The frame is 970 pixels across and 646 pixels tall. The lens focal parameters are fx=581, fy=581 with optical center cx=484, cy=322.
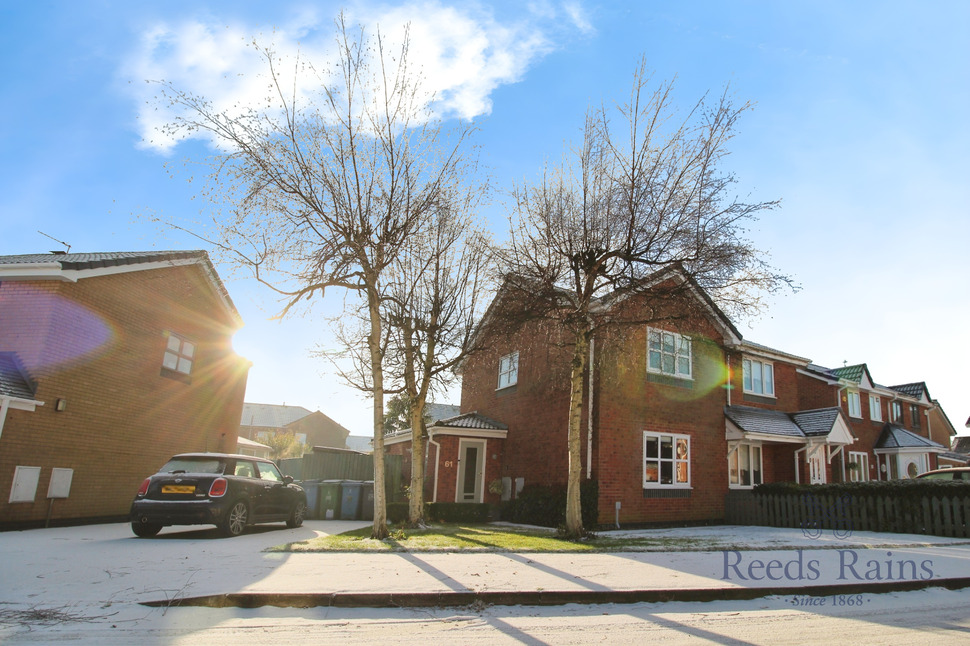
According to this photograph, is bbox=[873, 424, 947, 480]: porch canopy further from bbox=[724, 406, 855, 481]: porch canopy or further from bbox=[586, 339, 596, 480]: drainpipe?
bbox=[586, 339, 596, 480]: drainpipe

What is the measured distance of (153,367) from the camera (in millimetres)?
16500

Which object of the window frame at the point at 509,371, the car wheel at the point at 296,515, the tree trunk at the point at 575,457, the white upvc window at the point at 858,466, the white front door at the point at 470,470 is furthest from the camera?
the white upvc window at the point at 858,466

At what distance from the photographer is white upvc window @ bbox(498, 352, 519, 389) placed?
68.5ft

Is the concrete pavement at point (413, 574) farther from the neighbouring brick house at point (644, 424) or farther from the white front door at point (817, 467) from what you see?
the white front door at point (817, 467)

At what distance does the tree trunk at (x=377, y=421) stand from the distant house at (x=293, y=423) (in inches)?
2424

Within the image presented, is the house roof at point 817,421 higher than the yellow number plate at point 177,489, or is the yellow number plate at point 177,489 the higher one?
the house roof at point 817,421

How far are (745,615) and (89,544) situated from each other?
1010cm

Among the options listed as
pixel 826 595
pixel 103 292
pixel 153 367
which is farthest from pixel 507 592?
pixel 153 367

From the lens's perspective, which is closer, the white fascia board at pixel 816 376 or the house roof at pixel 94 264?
the house roof at pixel 94 264

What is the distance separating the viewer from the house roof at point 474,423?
19.6 meters

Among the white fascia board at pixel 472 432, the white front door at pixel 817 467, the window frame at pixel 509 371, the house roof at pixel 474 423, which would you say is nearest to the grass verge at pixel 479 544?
the white fascia board at pixel 472 432

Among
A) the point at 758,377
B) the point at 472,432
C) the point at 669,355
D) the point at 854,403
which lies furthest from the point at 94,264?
the point at 854,403

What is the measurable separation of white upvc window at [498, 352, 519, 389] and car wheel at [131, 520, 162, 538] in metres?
12.0

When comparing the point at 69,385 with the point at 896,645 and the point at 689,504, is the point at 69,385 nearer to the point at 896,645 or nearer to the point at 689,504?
the point at 896,645
